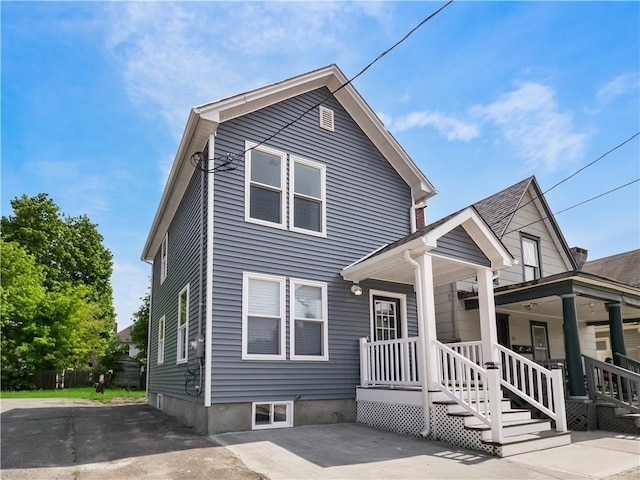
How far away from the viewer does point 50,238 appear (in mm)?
34094

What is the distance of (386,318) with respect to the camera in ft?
34.5

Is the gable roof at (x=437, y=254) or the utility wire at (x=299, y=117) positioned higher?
the utility wire at (x=299, y=117)

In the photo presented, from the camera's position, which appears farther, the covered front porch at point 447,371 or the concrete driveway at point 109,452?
the covered front porch at point 447,371

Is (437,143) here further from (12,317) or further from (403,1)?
(12,317)

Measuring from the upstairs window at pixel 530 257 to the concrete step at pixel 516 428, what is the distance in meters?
7.39

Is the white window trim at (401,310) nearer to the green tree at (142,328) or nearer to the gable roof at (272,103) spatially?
the gable roof at (272,103)

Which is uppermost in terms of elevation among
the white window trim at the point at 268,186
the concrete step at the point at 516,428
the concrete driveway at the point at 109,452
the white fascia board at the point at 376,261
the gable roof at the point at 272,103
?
the gable roof at the point at 272,103

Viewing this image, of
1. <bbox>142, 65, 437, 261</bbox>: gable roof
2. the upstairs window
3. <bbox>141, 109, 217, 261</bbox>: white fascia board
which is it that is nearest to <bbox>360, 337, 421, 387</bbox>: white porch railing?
<bbox>142, 65, 437, 261</bbox>: gable roof

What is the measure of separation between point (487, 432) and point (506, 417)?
1.20 m

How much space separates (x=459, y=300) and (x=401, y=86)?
6.35 metres

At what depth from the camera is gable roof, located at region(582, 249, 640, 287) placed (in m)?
20.0

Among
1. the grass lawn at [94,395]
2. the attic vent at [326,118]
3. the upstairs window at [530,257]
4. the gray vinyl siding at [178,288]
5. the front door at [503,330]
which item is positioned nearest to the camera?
the gray vinyl siding at [178,288]

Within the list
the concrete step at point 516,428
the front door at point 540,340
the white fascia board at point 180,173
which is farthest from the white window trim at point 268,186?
the front door at point 540,340

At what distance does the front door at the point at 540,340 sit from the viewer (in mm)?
14492
